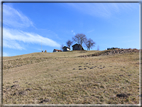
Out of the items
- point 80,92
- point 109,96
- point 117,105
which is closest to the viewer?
point 117,105

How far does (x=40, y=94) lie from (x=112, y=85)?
21.1 ft

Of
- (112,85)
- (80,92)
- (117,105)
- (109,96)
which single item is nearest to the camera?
(117,105)

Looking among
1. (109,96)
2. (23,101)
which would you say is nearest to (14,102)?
(23,101)

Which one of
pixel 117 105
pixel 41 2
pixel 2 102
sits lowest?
pixel 2 102

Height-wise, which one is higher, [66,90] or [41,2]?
[41,2]

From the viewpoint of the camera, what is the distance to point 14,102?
7.09m

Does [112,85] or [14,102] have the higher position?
[112,85]

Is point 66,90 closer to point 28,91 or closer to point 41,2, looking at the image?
point 28,91

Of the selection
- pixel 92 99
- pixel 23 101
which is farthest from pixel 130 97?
pixel 23 101

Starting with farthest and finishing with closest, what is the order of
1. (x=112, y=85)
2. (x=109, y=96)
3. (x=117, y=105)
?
(x=112, y=85), (x=109, y=96), (x=117, y=105)

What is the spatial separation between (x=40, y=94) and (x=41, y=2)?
716cm

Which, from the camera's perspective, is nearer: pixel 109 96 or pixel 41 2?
pixel 41 2

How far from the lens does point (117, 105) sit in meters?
6.04

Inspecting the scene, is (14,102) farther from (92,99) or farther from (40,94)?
(92,99)
